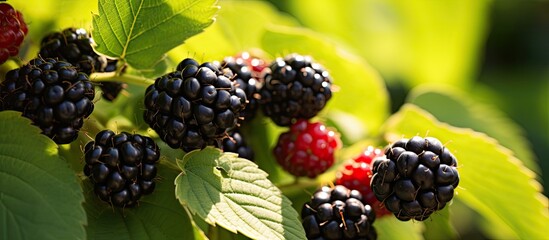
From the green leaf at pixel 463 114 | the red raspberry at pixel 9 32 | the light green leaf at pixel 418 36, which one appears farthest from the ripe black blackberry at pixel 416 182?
the light green leaf at pixel 418 36

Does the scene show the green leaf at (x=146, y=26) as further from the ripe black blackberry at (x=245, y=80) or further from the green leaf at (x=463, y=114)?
the green leaf at (x=463, y=114)

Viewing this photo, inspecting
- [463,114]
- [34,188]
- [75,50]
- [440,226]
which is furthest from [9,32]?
[463,114]

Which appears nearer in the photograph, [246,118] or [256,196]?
[256,196]

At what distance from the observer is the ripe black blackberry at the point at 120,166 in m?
1.25

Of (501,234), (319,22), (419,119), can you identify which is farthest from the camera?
(319,22)

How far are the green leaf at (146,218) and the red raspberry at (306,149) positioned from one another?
0.37 metres

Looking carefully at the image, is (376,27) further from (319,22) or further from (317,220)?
(317,220)

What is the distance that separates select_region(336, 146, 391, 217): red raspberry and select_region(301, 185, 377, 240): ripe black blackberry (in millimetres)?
82

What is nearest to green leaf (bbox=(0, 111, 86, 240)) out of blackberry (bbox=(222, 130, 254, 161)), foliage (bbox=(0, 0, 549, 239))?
foliage (bbox=(0, 0, 549, 239))

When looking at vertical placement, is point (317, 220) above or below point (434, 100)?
above

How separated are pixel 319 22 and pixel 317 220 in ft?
6.71

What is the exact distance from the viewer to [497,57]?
4176 mm

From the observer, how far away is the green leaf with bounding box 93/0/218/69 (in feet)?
4.43

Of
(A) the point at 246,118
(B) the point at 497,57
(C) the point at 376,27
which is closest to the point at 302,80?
(A) the point at 246,118
